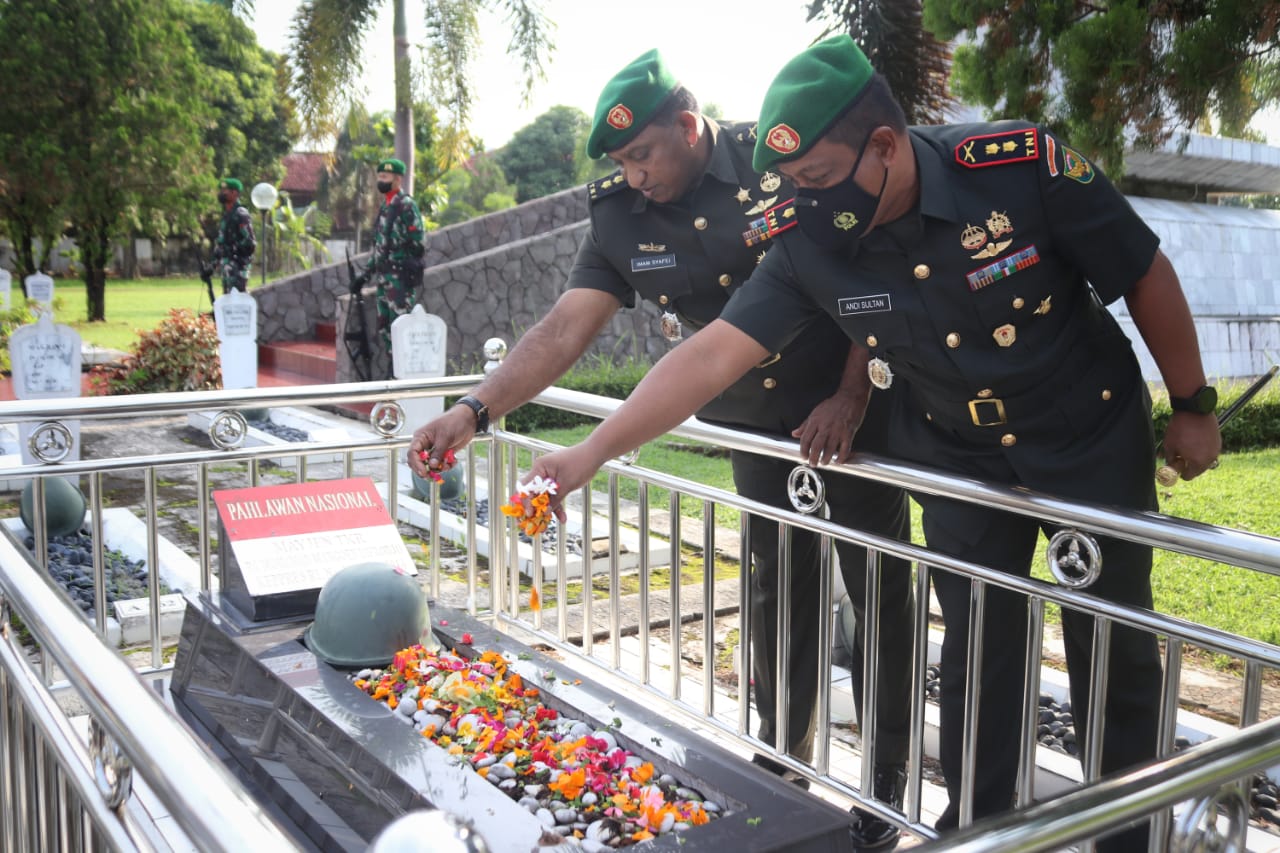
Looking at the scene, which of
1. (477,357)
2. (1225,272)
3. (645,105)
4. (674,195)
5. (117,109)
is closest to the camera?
(645,105)

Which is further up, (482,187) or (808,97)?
(482,187)

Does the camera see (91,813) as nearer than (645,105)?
Yes

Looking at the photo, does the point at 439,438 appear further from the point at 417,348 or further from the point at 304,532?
the point at 417,348

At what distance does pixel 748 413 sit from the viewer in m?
3.06

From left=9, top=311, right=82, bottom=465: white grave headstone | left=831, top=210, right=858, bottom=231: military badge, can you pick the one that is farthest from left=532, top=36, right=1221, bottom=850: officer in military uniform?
left=9, top=311, right=82, bottom=465: white grave headstone

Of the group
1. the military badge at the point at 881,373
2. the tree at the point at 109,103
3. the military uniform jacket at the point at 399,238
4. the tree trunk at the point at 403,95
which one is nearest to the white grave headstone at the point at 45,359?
the military uniform jacket at the point at 399,238

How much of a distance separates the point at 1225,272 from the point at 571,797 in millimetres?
15632

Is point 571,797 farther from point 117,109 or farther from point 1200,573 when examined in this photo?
point 117,109

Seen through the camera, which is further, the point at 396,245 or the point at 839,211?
the point at 396,245

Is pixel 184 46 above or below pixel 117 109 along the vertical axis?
above

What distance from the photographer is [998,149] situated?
7.54 ft

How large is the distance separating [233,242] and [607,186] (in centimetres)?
1161

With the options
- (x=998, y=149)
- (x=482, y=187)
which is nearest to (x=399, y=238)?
(x=998, y=149)

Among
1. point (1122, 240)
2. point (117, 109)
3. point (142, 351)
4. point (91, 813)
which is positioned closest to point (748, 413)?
point (1122, 240)
